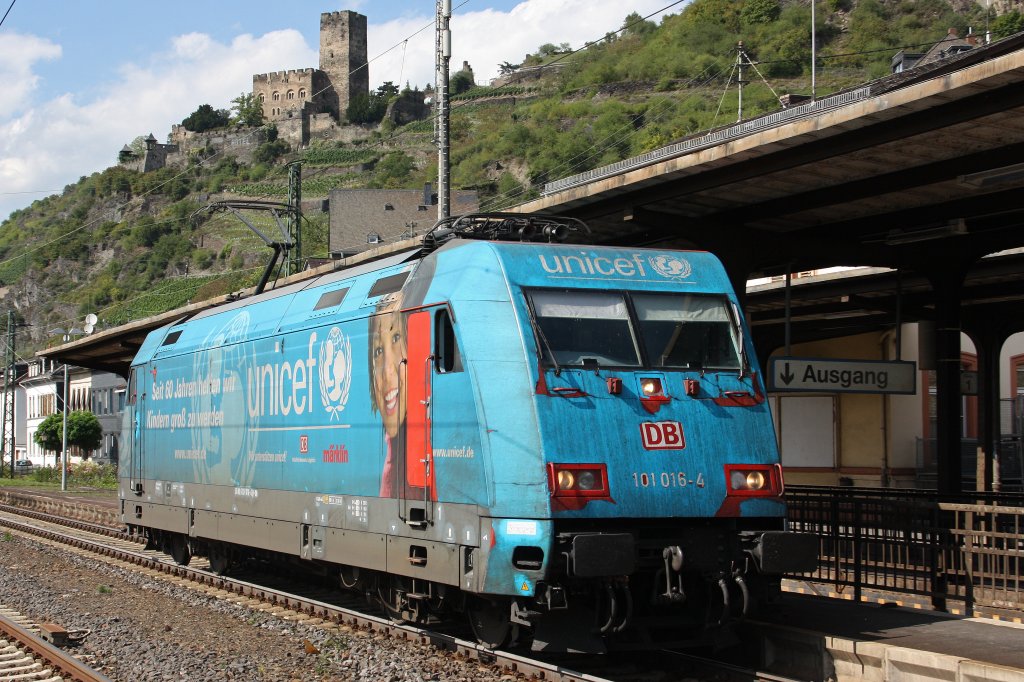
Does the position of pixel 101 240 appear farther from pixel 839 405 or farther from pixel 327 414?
pixel 327 414

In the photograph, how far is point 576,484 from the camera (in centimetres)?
934

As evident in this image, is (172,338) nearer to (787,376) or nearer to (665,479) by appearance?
(787,376)

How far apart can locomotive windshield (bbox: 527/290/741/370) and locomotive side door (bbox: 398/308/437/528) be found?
46.6 inches

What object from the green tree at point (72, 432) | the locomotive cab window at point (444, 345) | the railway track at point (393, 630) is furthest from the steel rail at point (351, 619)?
the green tree at point (72, 432)

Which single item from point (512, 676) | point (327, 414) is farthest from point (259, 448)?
point (512, 676)

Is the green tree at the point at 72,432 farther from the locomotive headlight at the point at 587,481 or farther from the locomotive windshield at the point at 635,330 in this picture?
the locomotive headlight at the point at 587,481

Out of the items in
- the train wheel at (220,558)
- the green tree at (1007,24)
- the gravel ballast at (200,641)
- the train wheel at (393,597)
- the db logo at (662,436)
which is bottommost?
the gravel ballast at (200,641)

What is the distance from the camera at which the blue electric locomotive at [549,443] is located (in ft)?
30.8

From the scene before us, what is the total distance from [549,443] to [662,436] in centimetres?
105

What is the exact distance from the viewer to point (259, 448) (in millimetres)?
14320

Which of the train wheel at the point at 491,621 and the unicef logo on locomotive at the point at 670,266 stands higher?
the unicef logo on locomotive at the point at 670,266

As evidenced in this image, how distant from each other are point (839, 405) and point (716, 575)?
25760 millimetres

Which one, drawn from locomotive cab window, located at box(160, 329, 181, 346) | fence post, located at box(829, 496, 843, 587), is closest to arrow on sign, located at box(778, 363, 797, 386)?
fence post, located at box(829, 496, 843, 587)

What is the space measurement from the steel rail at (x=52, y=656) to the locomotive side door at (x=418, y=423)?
116 inches
